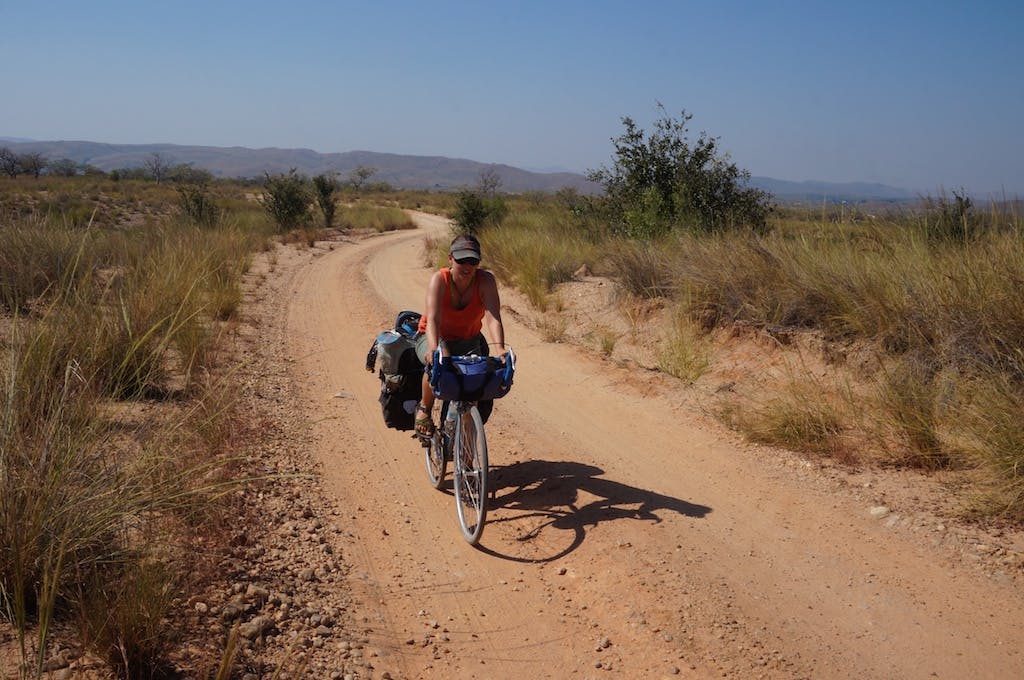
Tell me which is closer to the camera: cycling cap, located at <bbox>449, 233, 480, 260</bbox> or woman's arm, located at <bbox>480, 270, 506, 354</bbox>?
cycling cap, located at <bbox>449, 233, 480, 260</bbox>

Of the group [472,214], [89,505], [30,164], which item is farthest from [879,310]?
[30,164]

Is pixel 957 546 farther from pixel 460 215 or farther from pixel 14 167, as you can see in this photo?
pixel 14 167

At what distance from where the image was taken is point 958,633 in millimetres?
3668

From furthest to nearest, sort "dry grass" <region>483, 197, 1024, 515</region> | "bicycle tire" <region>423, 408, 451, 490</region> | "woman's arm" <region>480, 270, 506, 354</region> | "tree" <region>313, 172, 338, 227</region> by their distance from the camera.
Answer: "tree" <region>313, 172, 338, 227</region> < "dry grass" <region>483, 197, 1024, 515</region> < "bicycle tire" <region>423, 408, 451, 490</region> < "woman's arm" <region>480, 270, 506, 354</region>

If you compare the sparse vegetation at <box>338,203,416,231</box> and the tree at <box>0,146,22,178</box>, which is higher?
the tree at <box>0,146,22,178</box>

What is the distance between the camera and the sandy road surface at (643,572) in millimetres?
3561

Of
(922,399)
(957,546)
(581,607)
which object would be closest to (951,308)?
(922,399)

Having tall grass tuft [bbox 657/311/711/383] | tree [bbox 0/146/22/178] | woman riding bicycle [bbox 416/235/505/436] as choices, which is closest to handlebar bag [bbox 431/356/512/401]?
woman riding bicycle [bbox 416/235/505/436]

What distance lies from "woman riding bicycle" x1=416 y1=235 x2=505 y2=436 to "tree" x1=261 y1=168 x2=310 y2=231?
25.7 metres

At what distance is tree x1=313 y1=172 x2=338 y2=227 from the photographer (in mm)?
33188

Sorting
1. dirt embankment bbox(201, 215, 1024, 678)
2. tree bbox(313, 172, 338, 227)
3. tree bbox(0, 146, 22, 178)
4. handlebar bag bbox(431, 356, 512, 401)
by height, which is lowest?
dirt embankment bbox(201, 215, 1024, 678)

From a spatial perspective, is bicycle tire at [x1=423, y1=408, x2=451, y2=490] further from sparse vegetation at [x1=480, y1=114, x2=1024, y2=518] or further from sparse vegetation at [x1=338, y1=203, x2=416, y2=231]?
sparse vegetation at [x1=338, y1=203, x2=416, y2=231]

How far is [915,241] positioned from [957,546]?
4.78 m

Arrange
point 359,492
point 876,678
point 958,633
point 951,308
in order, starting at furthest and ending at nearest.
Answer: point 951,308 < point 359,492 < point 958,633 < point 876,678
